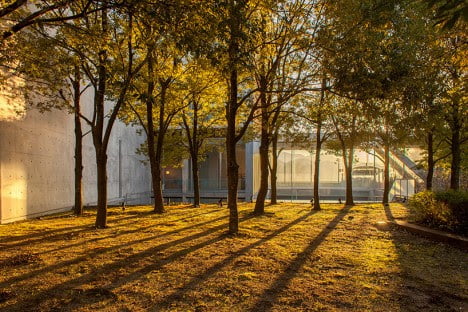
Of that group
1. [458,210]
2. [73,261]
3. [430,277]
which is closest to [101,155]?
[73,261]

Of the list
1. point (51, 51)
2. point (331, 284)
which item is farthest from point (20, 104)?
point (331, 284)

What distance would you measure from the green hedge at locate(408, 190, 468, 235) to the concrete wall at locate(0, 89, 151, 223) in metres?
14.5

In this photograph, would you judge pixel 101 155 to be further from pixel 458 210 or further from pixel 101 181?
pixel 458 210

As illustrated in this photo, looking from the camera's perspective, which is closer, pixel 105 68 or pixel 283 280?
pixel 283 280

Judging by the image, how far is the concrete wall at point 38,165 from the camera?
13055 millimetres

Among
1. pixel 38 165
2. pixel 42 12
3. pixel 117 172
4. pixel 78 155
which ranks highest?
pixel 42 12

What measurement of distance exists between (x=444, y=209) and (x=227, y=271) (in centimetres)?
607

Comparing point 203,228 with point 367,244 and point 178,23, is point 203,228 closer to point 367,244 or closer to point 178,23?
point 367,244

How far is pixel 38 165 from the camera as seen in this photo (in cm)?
1523

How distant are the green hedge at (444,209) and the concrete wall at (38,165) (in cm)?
1452

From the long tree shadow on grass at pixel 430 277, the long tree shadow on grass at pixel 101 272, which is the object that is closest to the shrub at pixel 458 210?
the long tree shadow on grass at pixel 430 277

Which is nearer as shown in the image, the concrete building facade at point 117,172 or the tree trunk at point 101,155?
the tree trunk at point 101,155

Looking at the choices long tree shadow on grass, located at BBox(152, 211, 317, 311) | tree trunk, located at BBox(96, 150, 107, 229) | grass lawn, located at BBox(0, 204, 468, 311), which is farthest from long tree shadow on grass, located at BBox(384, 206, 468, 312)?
tree trunk, located at BBox(96, 150, 107, 229)

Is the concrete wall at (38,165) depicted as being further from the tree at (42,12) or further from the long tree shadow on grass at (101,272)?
the long tree shadow on grass at (101,272)
